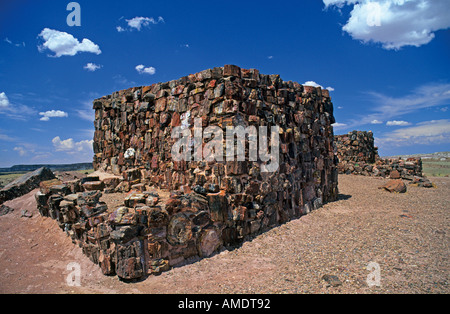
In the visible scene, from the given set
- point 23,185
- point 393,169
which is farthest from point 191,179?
point 393,169

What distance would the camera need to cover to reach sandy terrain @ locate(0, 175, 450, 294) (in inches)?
172

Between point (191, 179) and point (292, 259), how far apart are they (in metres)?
3.02

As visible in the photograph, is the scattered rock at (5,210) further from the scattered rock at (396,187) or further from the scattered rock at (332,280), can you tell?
the scattered rock at (396,187)

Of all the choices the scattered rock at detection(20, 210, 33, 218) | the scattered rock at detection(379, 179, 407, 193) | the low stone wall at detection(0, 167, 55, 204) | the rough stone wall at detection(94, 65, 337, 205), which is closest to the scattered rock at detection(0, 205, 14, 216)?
the scattered rock at detection(20, 210, 33, 218)

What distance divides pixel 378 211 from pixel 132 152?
28.1ft

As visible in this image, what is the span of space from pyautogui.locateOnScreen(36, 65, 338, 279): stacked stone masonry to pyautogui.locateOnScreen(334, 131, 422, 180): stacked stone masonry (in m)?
8.52

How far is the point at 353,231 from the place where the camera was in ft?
22.0

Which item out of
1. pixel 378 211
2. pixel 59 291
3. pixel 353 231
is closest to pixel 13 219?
pixel 59 291

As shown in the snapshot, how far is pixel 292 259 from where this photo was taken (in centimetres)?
531

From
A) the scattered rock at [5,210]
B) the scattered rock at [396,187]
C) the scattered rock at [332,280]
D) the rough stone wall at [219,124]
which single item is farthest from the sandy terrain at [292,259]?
the scattered rock at [396,187]

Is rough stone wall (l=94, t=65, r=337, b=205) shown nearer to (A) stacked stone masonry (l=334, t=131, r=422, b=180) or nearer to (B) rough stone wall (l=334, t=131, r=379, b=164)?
(A) stacked stone masonry (l=334, t=131, r=422, b=180)

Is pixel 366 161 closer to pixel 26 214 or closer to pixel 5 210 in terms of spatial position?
pixel 26 214

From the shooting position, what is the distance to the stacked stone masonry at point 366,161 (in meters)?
16.3

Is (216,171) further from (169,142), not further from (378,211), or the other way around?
(378,211)
